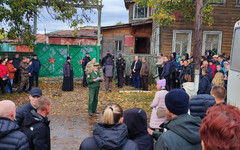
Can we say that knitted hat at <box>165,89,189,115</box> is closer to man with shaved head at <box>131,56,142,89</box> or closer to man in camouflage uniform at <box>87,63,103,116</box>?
man in camouflage uniform at <box>87,63,103,116</box>

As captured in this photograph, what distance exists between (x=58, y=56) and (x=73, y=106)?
6.55 meters

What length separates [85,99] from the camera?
11.2 metres

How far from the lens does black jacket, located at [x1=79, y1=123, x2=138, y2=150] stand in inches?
99.3

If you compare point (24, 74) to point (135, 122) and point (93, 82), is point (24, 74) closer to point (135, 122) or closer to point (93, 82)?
point (93, 82)

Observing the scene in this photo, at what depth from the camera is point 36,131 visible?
3176 mm

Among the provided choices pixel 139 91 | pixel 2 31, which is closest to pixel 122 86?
pixel 139 91

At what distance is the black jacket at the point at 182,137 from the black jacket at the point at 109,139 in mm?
456

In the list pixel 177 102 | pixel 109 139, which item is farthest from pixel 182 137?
pixel 109 139

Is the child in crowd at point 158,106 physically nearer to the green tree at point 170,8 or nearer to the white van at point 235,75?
the white van at point 235,75

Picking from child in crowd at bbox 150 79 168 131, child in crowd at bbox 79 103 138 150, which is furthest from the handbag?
child in crowd at bbox 79 103 138 150

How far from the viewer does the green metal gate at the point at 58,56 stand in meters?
15.2

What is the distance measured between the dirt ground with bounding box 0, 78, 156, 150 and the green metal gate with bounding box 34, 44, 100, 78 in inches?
24.8

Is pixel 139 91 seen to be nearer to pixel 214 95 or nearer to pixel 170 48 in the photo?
pixel 170 48

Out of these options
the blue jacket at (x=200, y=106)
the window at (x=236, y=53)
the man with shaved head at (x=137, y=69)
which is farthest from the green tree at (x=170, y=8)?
the blue jacket at (x=200, y=106)
